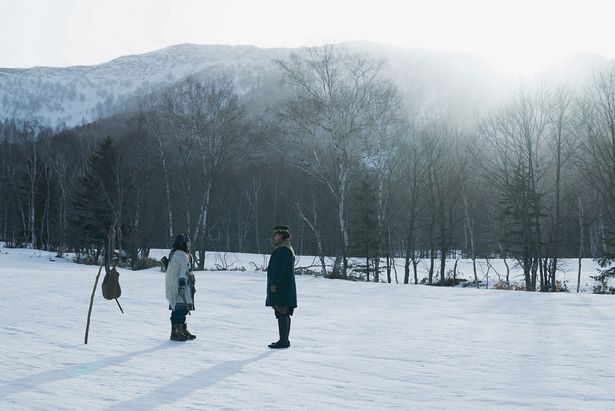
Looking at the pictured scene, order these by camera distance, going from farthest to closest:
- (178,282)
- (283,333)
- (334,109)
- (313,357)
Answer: (334,109) → (178,282) → (283,333) → (313,357)

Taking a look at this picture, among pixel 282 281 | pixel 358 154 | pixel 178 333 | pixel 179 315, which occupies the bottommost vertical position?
pixel 178 333

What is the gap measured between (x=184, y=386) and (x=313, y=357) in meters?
2.39

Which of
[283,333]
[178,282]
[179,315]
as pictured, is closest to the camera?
[283,333]

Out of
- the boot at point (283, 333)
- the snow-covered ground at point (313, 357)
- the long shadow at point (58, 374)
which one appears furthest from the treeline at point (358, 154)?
the long shadow at point (58, 374)

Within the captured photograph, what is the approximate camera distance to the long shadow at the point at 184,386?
516 cm

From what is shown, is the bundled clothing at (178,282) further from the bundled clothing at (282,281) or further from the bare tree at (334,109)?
Result: the bare tree at (334,109)

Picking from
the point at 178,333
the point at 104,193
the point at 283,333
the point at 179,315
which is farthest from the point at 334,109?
the point at 283,333

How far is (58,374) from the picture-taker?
6.27 m

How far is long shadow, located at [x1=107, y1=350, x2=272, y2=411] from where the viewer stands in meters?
5.16

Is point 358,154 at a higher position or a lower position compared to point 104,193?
Answer: higher

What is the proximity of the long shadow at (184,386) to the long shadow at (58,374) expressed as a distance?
4.12ft

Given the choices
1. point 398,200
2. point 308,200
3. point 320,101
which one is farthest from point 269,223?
point 320,101

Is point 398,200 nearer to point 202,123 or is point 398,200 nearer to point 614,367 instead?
point 202,123

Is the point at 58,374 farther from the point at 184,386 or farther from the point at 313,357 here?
the point at 313,357
